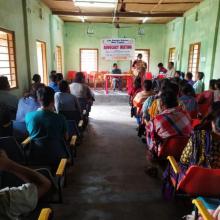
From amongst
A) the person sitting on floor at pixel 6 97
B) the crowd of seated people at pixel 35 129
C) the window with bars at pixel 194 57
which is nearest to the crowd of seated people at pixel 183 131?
the crowd of seated people at pixel 35 129

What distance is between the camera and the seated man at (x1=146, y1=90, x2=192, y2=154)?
2318 millimetres

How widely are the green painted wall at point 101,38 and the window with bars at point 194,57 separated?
323 centimetres

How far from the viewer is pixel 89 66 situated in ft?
34.6

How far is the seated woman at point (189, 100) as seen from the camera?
357 cm

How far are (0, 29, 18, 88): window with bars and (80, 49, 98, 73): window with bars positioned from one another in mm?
5955

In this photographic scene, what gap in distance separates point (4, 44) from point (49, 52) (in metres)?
2.91

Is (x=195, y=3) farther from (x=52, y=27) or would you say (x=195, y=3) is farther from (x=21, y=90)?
(x=21, y=90)

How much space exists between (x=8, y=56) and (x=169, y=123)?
361 cm

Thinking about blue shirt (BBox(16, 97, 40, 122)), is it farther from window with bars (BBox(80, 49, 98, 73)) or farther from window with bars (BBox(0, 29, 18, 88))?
window with bars (BBox(80, 49, 98, 73))

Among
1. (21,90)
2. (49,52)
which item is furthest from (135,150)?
(49,52)

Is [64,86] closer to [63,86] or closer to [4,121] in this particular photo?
[63,86]

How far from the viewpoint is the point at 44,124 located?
2.14m

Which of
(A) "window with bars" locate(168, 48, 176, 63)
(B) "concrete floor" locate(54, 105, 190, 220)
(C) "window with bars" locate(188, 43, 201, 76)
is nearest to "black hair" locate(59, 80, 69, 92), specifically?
(B) "concrete floor" locate(54, 105, 190, 220)

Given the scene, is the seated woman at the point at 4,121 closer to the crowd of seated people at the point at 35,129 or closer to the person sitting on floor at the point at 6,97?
the crowd of seated people at the point at 35,129
